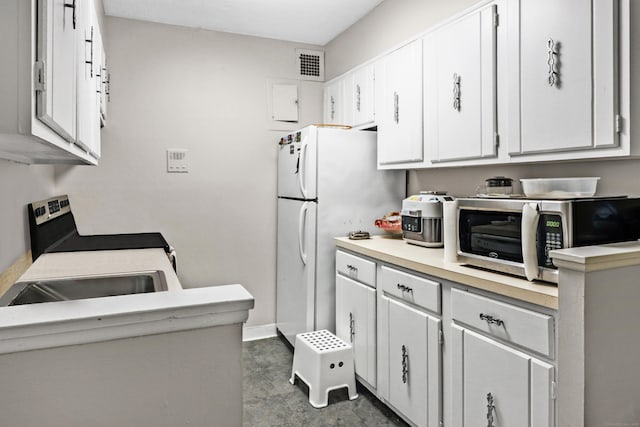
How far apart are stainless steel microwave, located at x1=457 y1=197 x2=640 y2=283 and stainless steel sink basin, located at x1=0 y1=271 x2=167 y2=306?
132cm

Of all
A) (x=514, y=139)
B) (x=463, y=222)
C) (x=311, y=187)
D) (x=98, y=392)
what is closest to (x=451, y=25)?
(x=514, y=139)

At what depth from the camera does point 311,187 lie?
2988 millimetres

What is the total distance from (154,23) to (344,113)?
1.63 metres

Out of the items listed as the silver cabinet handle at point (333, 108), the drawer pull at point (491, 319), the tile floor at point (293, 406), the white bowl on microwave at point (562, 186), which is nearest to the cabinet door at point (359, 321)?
the tile floor at point (293, 406)

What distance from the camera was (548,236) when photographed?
154 centimetres

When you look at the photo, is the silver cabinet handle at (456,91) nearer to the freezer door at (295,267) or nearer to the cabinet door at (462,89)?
the cabinet door at (462,89)

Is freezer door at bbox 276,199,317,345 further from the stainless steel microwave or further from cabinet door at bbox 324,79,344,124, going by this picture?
the stainless steel microwave

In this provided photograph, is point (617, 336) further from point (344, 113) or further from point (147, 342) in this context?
point (344, 113)

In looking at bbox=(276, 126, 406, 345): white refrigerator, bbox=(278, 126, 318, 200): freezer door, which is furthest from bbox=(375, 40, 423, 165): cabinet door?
bbox=(278, 126, 318, 200): freezer door

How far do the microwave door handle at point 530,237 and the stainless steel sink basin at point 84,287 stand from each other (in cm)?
132

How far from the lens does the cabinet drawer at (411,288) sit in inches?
78.2

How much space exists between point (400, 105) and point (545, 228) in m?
1.40

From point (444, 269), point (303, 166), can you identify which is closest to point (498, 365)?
point (444, 269)

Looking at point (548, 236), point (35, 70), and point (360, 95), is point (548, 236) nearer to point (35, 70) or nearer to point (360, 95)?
point (35, 70)
